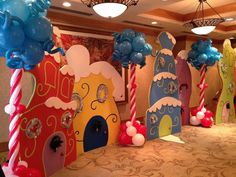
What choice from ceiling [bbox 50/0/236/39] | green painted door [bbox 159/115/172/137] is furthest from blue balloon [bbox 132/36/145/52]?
green painted door [bbox 159/115/172/137]

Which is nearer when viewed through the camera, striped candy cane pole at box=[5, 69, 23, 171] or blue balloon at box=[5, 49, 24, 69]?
blue balloon at box=[5, 49, 24, 69]

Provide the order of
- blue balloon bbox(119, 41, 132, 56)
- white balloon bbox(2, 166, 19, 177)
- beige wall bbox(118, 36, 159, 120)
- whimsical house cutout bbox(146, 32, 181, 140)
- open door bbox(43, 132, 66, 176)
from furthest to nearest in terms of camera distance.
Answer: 1. beige wall bbox(118, 36, 159, 120)
2. whimsical house cutout bbox(146, 32, 181, 140)
3. blue balloon bbox(119, 41, 132, 56)
4. open door bbox(43, 132, 66, 176)
5. white balloon bbox(2, 166, 19, 177)

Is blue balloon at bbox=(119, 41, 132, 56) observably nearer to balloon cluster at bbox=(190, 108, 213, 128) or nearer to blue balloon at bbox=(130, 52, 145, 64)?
blue balloon at bbox=(130, 52, 145, 64)

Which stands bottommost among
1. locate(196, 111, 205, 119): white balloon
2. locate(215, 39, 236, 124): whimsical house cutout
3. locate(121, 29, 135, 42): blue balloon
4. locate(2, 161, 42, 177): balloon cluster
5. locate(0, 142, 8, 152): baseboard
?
locate(0, 142, 8, 152): baseboard

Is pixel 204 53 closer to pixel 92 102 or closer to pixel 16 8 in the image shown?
pixel 92 102

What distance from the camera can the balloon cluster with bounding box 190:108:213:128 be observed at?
583 centimetres

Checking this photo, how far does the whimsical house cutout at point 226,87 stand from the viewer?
6.25 metres

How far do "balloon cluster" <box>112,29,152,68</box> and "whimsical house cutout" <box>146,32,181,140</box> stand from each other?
2.85ft

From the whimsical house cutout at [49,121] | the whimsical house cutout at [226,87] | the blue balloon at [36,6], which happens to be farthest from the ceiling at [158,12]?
the blue balloon at [36,6]

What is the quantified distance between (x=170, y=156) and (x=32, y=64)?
104 inches

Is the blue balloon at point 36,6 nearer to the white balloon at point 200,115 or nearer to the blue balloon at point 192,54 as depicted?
the blue balloon at point 192,54

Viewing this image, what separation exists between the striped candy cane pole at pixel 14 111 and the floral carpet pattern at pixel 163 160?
0.86 meters

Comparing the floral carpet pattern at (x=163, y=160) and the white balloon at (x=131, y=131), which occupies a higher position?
the white balloon at (x=131, y=131)

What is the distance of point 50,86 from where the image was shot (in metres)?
3.31
